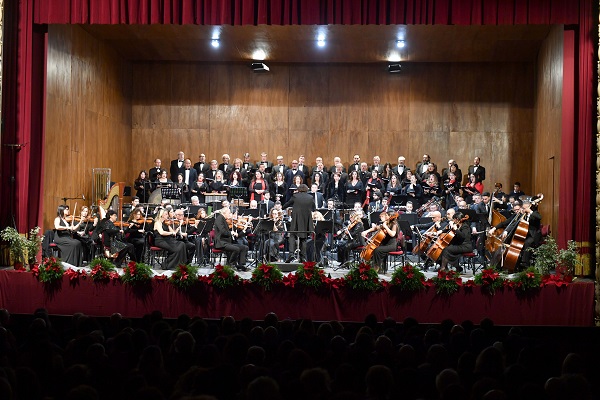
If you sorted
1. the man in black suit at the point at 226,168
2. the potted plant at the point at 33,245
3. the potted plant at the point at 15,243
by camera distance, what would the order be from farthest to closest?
the man in black suit at the point at 226,168, the potted plant at the point at 33,245, the potted plant at the point at 15,243

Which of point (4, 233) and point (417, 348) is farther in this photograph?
point (4, 233)

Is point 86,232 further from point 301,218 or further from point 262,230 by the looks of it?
point 301,218

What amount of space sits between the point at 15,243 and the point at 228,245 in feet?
11.6

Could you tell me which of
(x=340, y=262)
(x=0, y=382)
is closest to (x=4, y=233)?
(x=340, y=262)

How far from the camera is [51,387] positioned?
461 centimetres

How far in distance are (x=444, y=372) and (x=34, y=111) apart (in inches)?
386

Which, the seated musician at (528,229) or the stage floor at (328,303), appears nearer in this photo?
the stage floor at (328,303)

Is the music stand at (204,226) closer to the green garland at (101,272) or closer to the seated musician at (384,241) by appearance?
the seated musician at (384,241)

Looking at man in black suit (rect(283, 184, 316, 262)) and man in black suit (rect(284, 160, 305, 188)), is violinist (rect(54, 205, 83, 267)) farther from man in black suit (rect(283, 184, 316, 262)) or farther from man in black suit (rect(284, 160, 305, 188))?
man in black suit (rect(284, 160, 305, 188))

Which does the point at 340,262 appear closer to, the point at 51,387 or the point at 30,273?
the point at 30,273

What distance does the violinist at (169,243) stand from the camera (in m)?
13.1

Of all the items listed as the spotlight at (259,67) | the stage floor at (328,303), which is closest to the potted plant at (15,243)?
the stage floor at (328,303)

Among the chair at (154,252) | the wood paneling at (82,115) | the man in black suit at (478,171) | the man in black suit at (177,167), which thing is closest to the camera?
the chair at (154,252)

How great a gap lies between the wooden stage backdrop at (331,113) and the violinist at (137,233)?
20.0 feet
